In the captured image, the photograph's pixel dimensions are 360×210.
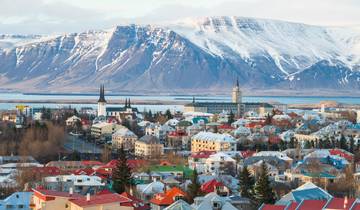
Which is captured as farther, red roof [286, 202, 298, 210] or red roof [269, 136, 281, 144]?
red roof [269, 136, 281, 144]

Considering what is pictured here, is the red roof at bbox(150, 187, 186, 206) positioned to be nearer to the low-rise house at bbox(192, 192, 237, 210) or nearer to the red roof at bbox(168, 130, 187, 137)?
the low-rise house at bbox(192, 192, 237, 210)

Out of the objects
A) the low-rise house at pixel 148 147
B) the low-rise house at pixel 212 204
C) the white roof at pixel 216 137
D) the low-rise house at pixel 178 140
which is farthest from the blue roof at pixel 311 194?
the low-rise house at pixel 178 140

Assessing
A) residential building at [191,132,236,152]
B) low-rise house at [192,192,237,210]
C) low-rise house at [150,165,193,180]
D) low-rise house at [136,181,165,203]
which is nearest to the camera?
low-rise house at [192,192,237,210]

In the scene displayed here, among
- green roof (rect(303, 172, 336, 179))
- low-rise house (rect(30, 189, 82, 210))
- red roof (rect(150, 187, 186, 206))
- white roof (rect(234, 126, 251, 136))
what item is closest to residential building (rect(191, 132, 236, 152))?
white roof (rect(234, 126, 251, 136))

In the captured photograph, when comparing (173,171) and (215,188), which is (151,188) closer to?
(215,188)

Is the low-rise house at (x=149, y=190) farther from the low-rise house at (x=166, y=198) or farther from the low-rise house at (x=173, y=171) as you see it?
the low-rise house at (x=173, y=171)

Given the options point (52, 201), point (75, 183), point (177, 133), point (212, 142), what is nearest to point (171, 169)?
point (75, 183)
